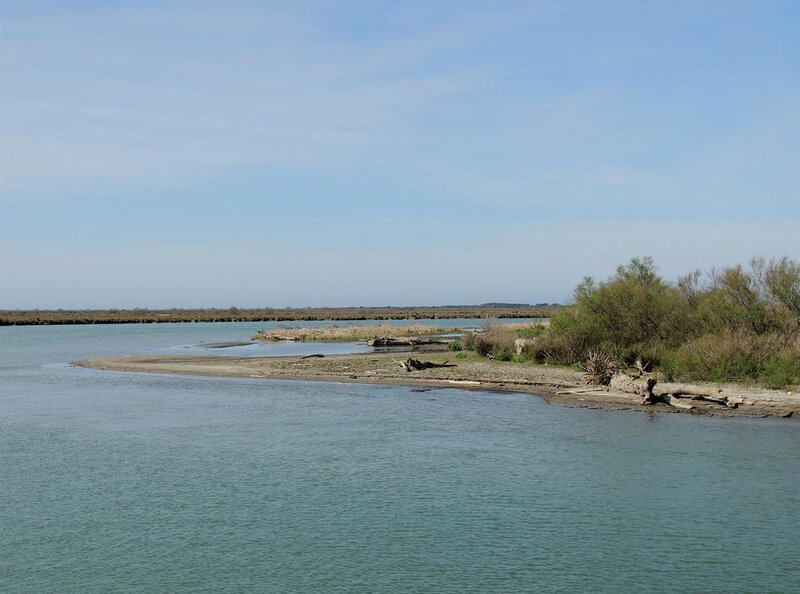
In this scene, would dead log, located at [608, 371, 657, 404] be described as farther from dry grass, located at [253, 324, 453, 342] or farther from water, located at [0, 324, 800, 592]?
dry grass, located at [253, 324, 453, 342]

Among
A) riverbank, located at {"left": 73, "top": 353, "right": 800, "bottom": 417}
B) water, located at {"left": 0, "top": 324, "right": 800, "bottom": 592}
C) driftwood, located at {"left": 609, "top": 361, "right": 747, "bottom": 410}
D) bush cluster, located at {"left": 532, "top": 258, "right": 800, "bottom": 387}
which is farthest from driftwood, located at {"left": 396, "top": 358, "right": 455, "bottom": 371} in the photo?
driftwood, located at {"left": 609, "top": 361, "right": 747, "bottom": 410}

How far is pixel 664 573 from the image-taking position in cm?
1033

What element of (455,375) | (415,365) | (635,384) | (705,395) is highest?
(635,384)

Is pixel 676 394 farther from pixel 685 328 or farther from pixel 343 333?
pixel 343 333

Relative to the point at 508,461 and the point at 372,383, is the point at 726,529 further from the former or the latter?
the point at 372,383

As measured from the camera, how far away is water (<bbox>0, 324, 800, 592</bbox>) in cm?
1043

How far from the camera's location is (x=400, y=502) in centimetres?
1366

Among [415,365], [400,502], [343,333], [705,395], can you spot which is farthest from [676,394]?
[343,333]

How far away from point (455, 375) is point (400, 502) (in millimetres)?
18766

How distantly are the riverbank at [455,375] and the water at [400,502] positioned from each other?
1.56 meters

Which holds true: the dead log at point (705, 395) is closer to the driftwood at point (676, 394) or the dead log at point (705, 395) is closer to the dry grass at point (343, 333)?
the driftwood at point (676, 394)

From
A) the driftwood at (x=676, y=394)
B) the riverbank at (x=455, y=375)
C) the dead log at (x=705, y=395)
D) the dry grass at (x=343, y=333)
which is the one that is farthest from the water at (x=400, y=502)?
the dry grass at (x=343, y=333)

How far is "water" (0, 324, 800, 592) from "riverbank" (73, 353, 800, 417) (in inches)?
61.3

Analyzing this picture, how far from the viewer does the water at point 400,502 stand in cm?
1043
